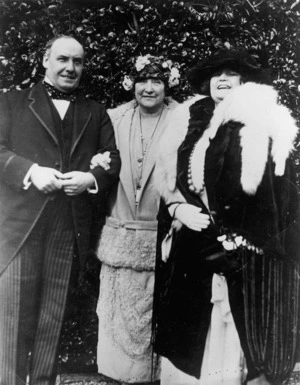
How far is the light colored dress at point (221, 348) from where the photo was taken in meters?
3.31

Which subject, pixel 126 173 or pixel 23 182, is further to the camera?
Result: pixel 126 173

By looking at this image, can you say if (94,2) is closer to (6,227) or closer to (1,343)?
(6,227)

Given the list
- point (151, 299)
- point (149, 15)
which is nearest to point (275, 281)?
point (151, 299)

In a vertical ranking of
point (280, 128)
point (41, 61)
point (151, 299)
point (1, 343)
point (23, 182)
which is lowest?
point (1, 343)

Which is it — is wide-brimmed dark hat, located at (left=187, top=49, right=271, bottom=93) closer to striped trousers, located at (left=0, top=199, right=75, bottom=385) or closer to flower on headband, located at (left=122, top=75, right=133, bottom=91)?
flower on headband, located at (left=122, top=75, right=133, bottom=91)

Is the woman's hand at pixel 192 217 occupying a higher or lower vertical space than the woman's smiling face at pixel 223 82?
lower

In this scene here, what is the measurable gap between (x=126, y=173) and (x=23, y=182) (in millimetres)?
569

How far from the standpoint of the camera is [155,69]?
3414mm

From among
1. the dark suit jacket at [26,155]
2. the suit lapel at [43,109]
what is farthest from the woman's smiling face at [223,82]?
the suit lapel at [43,109]

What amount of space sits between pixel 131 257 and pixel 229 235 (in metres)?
0.54

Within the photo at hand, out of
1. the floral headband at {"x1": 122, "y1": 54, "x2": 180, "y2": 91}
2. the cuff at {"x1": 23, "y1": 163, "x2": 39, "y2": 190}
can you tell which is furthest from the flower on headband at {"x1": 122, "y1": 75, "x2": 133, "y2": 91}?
the cuff at {"x1": 23, "y1": 163, "x2": 39, "y2": 190}

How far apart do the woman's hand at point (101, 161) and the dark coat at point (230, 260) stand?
375 mm

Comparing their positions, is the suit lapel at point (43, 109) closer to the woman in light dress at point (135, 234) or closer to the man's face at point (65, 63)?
the man's face at point (65, 63)

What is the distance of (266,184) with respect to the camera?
3.25m
